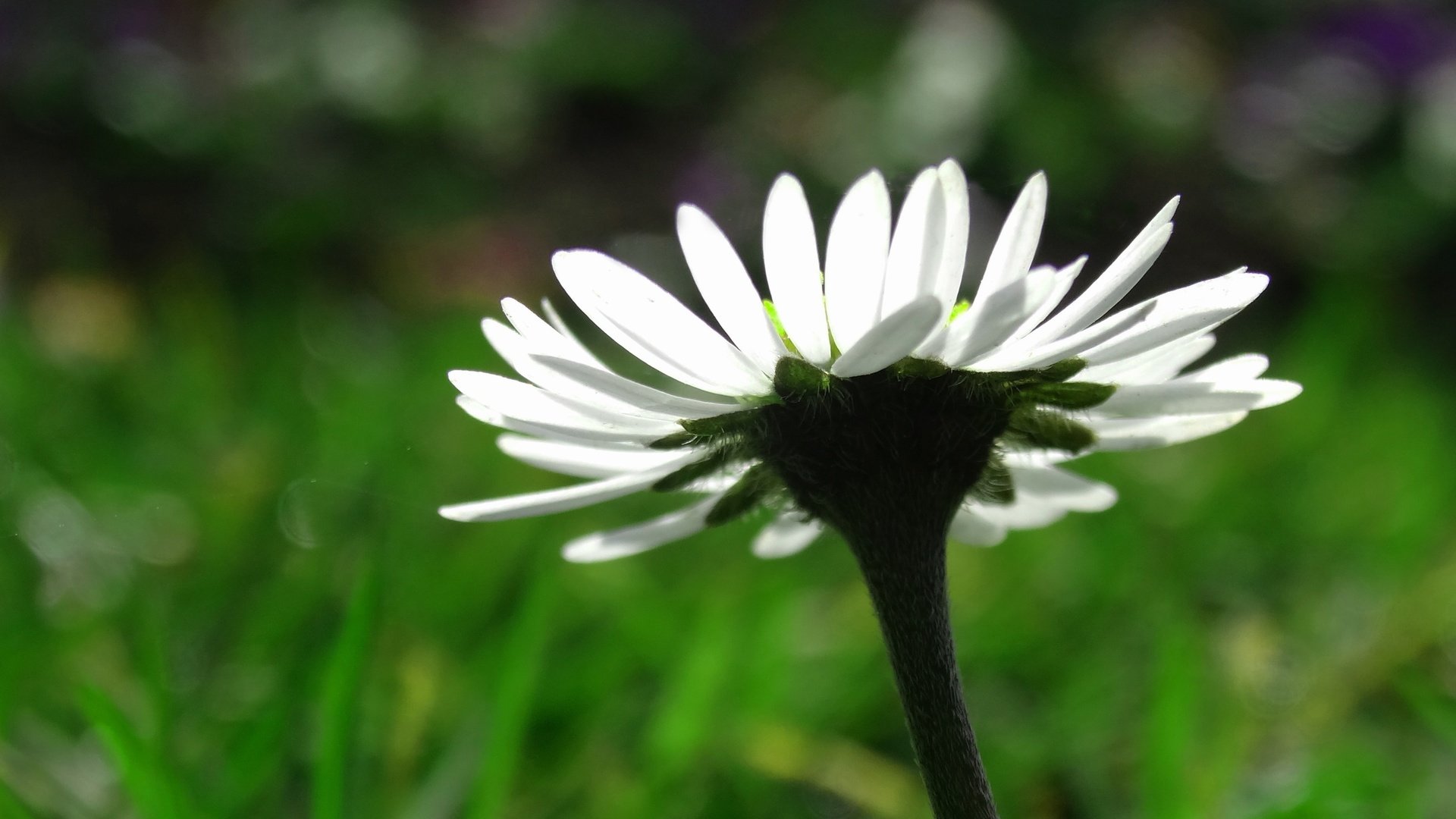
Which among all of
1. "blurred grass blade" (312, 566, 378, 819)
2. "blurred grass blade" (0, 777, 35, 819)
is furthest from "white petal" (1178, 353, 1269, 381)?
"blurred grass blade" (0, 777, 35, 819)

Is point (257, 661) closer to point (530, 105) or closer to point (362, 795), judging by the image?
point (362, 795)

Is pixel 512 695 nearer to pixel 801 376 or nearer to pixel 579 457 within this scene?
pixel 579 457

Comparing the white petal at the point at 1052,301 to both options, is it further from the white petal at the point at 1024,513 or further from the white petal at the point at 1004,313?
the white petal at the point at 1024,513

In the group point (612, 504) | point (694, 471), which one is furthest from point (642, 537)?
point (612, 504)

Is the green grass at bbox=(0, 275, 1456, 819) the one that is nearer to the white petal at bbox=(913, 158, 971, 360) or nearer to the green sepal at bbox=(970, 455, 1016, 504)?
the green sepal at bbox=(970, 455, 1016, 504)

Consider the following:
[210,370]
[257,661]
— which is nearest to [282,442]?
[210,370]

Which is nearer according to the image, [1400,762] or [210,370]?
[1400,762]
